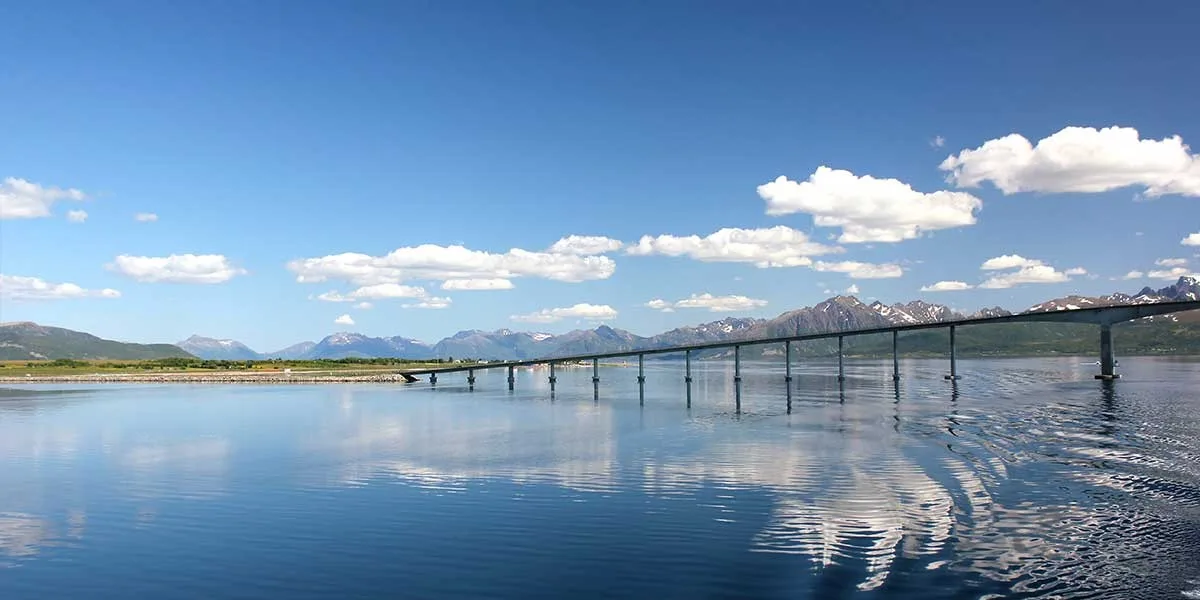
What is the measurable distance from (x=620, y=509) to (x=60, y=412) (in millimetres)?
99391

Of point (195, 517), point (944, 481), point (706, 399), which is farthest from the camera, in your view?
point (706, 399)

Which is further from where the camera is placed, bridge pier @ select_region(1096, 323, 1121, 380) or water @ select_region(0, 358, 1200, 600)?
bridge pier @ select_region(1096, 323, 1121, 380)

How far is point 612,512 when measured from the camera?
1435 inches

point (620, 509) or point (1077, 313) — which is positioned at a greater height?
point (1077, 313)

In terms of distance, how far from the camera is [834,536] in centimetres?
3086

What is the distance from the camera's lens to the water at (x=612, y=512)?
25.7 m

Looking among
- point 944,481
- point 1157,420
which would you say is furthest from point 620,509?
point 1157,420

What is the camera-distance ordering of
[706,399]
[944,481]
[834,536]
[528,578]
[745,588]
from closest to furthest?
[745,588]
[528,578]
[834,536]
[944,481]
[706,399]

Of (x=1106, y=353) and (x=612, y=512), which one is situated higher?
(x=1106, y=353)

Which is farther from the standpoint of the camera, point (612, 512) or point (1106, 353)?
point (1106, 353)

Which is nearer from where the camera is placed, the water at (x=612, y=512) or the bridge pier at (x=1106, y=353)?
the water at (x=612, y=512)

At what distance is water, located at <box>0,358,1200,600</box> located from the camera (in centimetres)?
2570

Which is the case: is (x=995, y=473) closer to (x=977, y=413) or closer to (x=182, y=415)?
(x=977, y=413)

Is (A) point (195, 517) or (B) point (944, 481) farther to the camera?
(B) point (944, 481)
